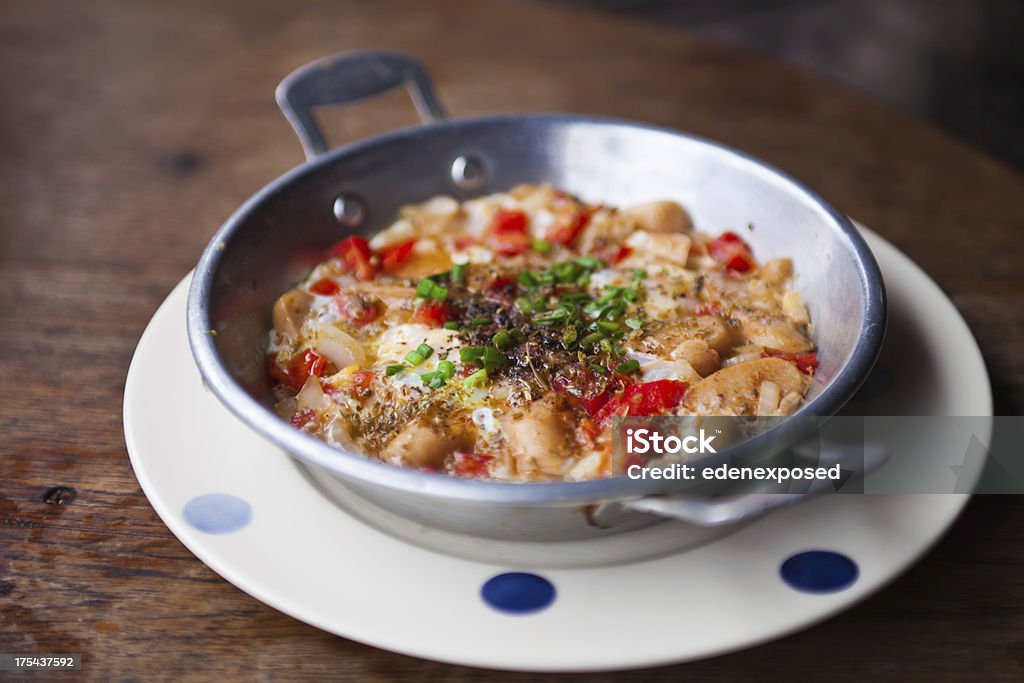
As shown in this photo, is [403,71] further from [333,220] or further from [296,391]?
[296,391]

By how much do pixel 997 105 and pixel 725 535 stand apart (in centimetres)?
614

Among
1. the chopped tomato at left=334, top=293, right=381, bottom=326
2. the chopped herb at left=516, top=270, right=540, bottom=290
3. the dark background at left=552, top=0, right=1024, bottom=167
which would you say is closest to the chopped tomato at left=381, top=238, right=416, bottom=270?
the chopped tomato at left=334, top=293, right=381, bottom=326

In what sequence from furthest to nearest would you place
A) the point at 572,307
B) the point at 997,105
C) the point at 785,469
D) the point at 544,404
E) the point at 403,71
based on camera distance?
the point at 997,105, the point at 403,71, the point at 572,307, the point at 544,404, the point at 785,469

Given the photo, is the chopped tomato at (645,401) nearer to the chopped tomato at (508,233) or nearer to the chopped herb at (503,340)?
the chopped herb at (503,340)

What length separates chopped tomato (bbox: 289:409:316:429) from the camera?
2.14 meters

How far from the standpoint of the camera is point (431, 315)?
7.99 feet

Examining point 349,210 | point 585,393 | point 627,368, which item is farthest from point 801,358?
point 349,210

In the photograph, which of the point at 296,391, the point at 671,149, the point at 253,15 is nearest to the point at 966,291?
the point at 671,149

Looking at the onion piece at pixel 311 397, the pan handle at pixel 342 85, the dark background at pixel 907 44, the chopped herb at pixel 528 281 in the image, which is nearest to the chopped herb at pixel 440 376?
the onion piece at pixel 311 397

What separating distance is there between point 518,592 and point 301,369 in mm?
886

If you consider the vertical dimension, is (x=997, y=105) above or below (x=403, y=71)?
above

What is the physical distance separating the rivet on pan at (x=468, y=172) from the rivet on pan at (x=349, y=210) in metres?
0.32

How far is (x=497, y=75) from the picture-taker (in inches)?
154

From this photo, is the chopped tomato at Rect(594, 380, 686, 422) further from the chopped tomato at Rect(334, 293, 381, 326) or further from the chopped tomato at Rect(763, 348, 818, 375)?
the chopped tomato at Rect(334, 293, 381, 326)
